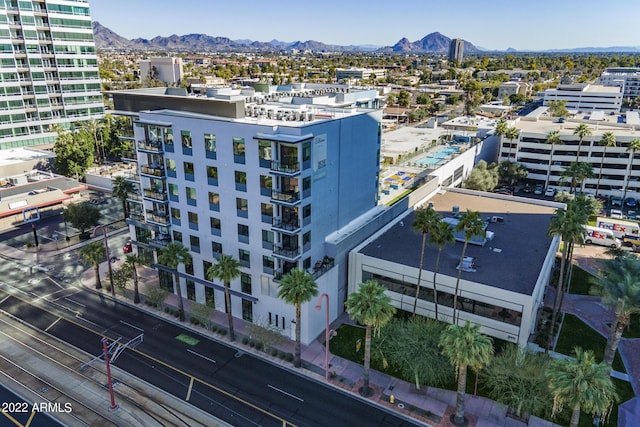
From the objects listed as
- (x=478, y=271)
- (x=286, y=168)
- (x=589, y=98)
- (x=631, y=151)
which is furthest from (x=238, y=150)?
(x=589, y=98)

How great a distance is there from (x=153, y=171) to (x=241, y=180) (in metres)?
14.0

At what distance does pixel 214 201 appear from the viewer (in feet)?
170

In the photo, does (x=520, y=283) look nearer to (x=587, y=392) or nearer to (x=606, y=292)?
(x=606, y=292)

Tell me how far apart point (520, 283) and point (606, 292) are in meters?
10.6

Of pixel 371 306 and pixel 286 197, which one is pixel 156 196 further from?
pixel 371 306

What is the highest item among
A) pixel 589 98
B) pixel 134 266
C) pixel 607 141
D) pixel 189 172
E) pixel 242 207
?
pixel 189 172

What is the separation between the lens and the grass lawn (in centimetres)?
4815

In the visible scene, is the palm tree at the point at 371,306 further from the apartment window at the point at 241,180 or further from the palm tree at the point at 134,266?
the palm tree at the point at 134,266

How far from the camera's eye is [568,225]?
42.2m

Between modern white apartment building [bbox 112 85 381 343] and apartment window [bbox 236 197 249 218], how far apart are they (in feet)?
0.39

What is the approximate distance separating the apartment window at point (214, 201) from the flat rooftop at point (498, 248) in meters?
18.4

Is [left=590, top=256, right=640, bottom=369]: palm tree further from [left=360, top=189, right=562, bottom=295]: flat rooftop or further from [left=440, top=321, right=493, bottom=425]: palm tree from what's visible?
[left=440, top=321, right=493, bottom=425]: palm tree

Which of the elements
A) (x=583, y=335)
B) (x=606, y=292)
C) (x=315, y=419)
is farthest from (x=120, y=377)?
(x=583, y=335)

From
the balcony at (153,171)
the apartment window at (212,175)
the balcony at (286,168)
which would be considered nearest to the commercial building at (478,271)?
the balcony at (286,168)
